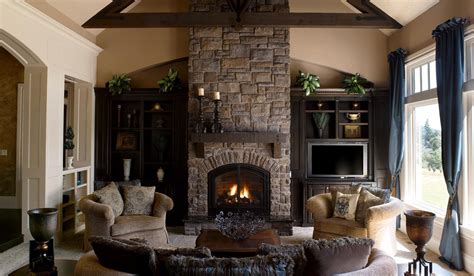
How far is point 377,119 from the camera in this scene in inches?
244

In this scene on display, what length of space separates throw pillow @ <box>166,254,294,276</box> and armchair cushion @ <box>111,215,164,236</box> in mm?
2530

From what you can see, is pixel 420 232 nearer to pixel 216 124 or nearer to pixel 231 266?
pixel 231 266

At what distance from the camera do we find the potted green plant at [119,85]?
6203 mm

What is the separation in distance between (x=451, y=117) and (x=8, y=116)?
25.1ft

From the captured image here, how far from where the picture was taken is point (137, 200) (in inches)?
185

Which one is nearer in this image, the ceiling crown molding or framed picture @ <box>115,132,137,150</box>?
the ceiling crown molding

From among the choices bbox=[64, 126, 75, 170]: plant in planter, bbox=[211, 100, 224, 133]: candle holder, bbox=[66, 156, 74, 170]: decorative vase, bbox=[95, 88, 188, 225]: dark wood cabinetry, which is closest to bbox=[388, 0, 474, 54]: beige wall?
bbox=[211, 100, 224, 133]: candle holder

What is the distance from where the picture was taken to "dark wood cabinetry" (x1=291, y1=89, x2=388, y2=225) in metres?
6.10

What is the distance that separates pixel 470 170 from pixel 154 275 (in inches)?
160

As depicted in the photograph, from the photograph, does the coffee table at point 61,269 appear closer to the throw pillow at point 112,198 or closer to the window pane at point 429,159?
the throw pillow at point 112,198

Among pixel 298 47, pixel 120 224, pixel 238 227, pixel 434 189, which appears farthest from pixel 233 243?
pixel 298 47

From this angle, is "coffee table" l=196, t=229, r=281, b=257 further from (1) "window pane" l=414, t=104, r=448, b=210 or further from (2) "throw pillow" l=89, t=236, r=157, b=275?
(1) "window pane" l=414, t=104, r=448, b=210

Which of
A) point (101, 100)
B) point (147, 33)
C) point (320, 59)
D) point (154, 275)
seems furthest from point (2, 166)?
point (320, 59)

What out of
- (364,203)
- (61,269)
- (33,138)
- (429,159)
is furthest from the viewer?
(429,159)
